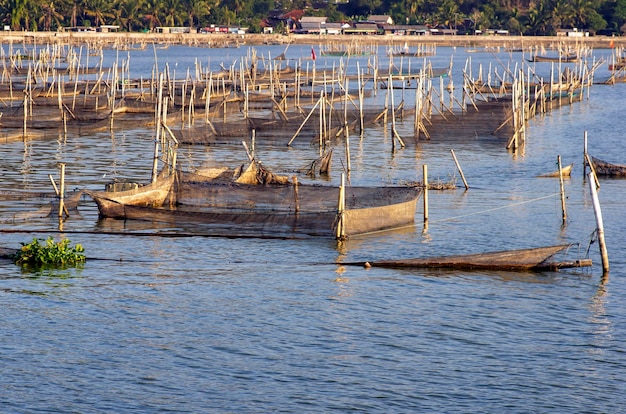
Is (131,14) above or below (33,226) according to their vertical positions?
above

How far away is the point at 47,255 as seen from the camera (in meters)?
17.0

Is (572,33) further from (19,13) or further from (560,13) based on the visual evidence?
(19,13)

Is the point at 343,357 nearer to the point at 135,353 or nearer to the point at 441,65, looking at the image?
the point at 135,353

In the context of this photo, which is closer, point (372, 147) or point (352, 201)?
point (352, 201)

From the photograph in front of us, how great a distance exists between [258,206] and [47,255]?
467cm

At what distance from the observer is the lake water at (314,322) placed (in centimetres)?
1177

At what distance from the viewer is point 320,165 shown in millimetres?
27031

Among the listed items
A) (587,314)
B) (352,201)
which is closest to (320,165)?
(352,201)

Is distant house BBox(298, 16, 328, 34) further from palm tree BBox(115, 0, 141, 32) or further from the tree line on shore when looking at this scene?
palm tree BBox(115, 0, 141, 32)

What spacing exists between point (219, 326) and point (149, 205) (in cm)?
657

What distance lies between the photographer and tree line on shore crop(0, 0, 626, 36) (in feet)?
372

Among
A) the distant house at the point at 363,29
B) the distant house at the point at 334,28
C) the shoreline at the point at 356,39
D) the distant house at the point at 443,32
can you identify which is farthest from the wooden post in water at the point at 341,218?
the distant house at the point at 443,32

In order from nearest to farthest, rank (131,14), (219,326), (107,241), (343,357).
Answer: (343,357)
(219,326)
(107,241)
(131,14)

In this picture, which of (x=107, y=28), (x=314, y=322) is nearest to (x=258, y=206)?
(x=314, y=322)
